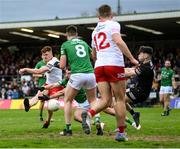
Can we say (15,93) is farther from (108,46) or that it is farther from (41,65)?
(108,46)

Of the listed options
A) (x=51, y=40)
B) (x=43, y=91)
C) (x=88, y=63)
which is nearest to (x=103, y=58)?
(x=88, y=63)

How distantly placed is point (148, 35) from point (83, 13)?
9.29 m

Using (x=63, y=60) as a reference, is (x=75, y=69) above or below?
below

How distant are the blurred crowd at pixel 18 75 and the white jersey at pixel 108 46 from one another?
→ 82.7 ft

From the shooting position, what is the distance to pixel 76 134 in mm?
12469

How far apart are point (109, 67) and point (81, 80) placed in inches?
63.6

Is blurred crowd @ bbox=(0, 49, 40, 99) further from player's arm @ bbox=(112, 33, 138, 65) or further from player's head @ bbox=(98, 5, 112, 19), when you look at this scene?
player's arm @ bbox=(112, 33, 138, 65)

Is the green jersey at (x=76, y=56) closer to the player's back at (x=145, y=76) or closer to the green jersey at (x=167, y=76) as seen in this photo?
the player's back at (x=145, y=76)

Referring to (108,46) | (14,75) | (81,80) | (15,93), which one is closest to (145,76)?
(81,80)

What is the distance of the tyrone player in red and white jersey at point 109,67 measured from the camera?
420 inches

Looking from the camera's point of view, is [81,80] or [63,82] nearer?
[81,80]

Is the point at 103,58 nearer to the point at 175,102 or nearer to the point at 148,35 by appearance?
the point at 175,102

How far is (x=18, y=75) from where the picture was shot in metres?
43.9

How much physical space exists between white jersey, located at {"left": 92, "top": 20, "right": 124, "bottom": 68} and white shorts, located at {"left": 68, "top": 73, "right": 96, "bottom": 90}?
1430mm
